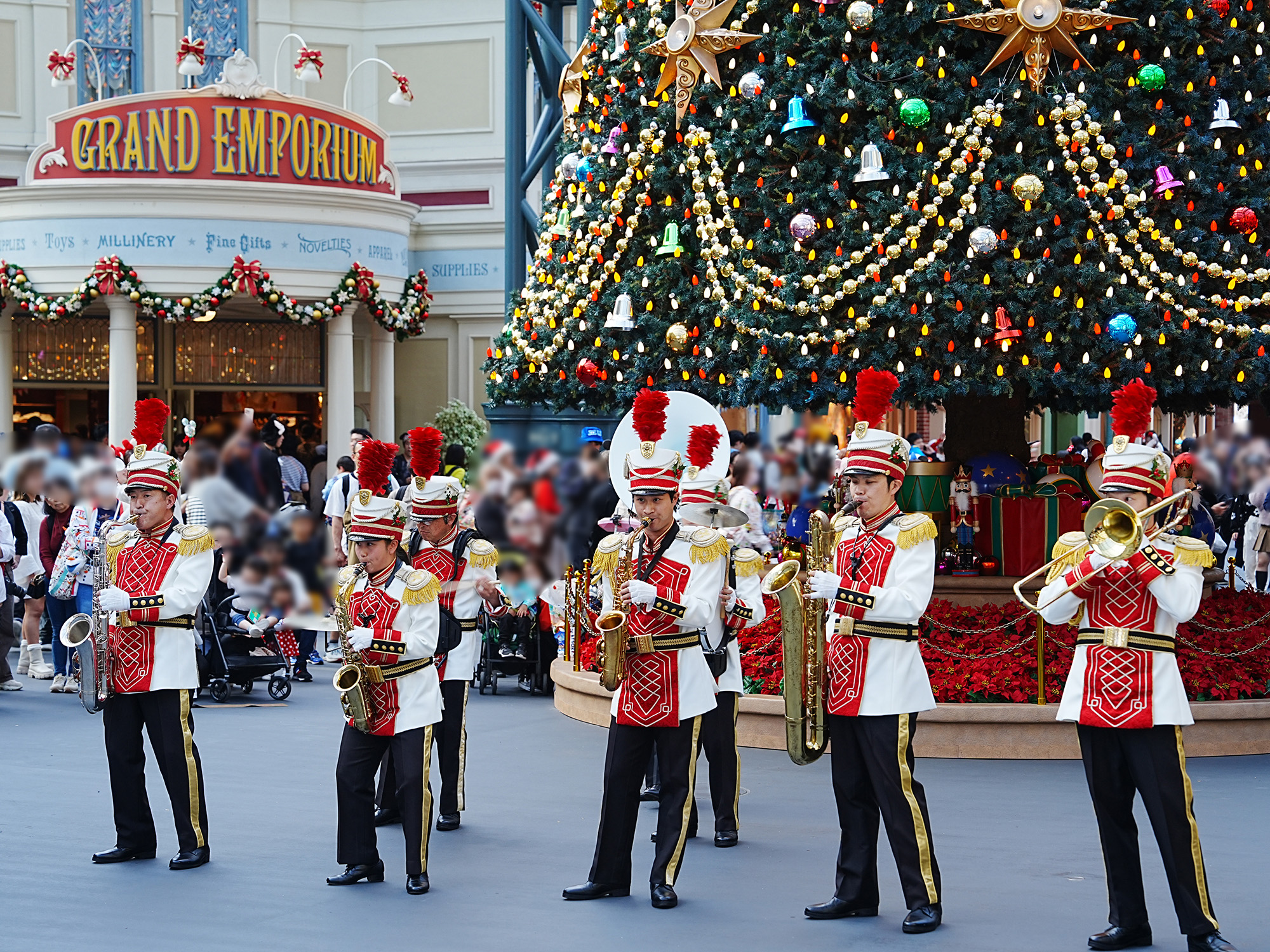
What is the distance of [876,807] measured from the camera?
590 centimetres

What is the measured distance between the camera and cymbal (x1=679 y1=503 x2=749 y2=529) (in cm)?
689

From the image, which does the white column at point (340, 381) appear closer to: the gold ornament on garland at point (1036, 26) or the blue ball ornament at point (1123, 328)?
the gold ornament on garland at point (1036, 26)

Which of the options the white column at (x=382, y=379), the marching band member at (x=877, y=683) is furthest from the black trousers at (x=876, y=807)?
the white column at (x=382, y=379)

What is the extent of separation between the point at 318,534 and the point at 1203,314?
294 inches

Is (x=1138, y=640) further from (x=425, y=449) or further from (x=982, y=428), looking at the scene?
(x=982, y=428)

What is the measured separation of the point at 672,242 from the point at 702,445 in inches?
155

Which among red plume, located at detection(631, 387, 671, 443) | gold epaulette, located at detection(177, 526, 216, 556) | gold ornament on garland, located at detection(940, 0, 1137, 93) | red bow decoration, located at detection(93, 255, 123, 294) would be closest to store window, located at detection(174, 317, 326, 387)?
red bow decoration, located at detection(93, 255, 123, 294)

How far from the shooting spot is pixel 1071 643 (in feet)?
30.1

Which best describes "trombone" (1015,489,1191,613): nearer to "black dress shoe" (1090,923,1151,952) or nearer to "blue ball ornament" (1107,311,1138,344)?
"black dress shoe" (1090,923,1151,952)

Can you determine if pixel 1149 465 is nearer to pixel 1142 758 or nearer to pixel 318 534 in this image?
pixel 1142 758

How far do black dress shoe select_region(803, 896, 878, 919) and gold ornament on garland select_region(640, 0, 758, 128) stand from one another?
18.1 feet

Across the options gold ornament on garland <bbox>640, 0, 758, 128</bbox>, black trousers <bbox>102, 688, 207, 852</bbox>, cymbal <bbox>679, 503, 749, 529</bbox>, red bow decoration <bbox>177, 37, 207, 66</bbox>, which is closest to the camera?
black trousers <bbox>102, 688, 207, 852</bbox>

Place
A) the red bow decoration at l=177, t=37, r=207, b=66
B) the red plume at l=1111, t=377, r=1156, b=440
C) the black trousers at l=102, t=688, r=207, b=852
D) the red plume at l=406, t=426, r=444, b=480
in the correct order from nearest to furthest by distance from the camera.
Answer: the red plume at l=1111, t=377, r=1156, b=440 → the black trousers at l=102, t=688, r=207, b=852 → the red plume at l=406, t=426, r=444, b=480 → the red bow decoration at l=177, t=37, r=207, b=66

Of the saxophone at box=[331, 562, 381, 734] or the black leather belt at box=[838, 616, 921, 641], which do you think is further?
the saxophone at box=[331, 562, 381, 734]
